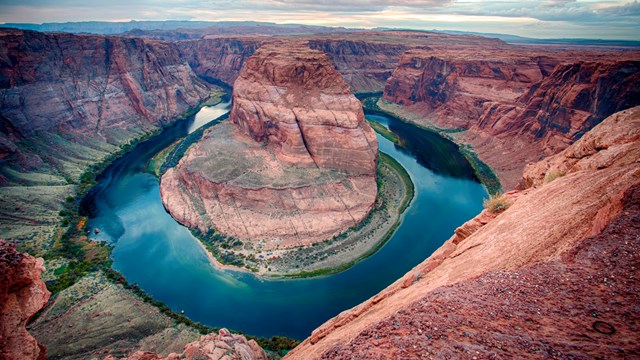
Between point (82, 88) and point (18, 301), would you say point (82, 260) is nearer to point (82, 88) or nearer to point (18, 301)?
point (18, 301)

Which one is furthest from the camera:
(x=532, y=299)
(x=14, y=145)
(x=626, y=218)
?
(x=14, y=145)

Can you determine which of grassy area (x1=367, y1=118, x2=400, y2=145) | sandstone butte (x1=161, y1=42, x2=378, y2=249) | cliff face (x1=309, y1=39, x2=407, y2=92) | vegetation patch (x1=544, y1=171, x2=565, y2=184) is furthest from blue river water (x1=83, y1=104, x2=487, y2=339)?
cliff face (x1=309, y1=39, x2=407, y2=92)

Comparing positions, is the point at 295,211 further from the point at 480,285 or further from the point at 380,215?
the point at 480,285

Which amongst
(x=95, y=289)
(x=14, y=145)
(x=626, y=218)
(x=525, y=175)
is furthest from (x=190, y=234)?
(x=626, y=218)

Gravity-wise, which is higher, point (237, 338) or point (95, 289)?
point (237, 338)

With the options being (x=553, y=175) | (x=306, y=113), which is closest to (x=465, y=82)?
(x=306, y=113)

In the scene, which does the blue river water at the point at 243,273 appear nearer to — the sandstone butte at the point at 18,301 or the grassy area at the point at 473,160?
the grassy area at the point at 473,160
